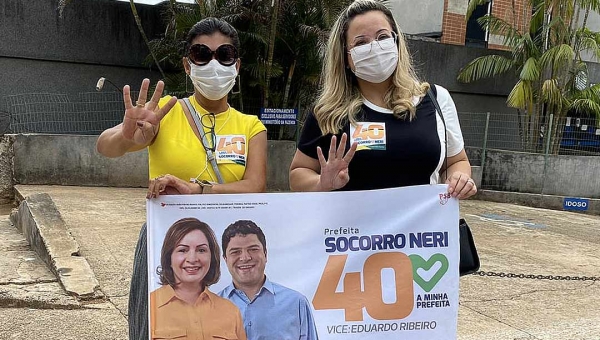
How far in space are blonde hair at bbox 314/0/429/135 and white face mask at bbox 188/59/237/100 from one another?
0.40 metres

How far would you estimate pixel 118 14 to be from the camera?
1199 cm

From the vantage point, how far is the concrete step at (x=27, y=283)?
13.5 feet

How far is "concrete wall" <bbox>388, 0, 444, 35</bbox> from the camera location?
15.3 m

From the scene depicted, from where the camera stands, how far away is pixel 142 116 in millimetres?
2014

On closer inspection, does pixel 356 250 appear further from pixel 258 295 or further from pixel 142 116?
pixel 142 116

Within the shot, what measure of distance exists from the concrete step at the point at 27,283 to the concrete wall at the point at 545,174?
32.5 feet

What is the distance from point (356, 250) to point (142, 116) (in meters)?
0.97

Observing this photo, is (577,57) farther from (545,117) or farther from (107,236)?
(107,236)

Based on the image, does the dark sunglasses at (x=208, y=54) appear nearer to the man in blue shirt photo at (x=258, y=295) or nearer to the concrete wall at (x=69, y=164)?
the man in blue shirt photo at (x=258, y=295)

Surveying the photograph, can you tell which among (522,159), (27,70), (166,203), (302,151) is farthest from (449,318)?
(27,70)

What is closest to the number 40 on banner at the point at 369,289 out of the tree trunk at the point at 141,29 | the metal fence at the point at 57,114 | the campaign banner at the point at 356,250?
the campaign banner at the point at 356,250

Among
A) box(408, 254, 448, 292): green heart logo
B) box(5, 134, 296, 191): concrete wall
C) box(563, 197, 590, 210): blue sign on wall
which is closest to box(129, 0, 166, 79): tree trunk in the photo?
box(5, 134, 296, 191): concrete wall

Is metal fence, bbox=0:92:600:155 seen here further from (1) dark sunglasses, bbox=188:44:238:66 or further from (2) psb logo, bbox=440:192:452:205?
(2) psb logo, bbox=440:192:452:205

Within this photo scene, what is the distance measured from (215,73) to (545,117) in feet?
38.7
